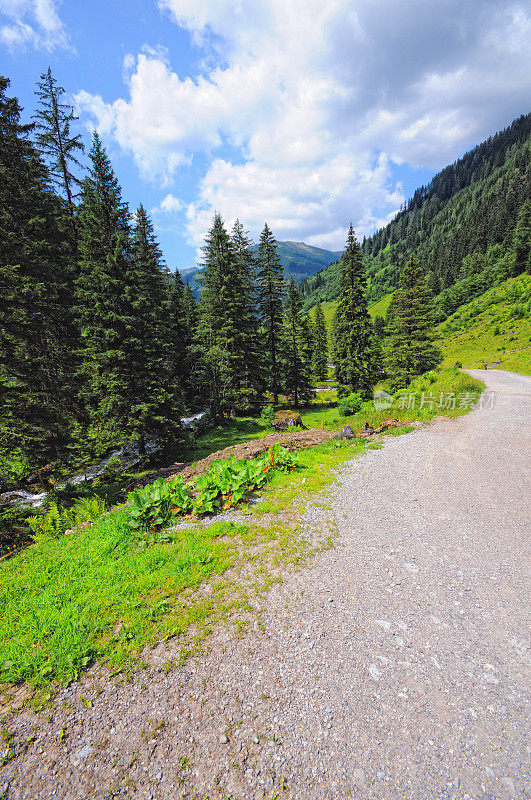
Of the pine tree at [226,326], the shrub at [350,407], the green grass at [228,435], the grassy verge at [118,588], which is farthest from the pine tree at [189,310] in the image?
the grassy verge at [118,588]

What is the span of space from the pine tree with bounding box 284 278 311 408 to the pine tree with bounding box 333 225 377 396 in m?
4.77

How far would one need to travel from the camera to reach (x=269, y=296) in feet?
102

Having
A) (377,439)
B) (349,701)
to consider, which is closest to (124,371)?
(377,439)

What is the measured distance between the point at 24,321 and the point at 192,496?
11.0 m

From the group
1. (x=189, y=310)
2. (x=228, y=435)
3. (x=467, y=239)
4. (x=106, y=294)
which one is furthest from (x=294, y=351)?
(x=467, y=239)

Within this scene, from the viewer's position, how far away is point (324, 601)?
511cm

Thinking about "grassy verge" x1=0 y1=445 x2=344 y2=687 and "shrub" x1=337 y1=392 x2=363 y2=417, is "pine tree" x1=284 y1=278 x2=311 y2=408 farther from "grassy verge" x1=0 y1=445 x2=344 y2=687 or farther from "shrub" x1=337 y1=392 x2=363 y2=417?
"grassy verge" x1=0 y1=445 x2=344 y2=687

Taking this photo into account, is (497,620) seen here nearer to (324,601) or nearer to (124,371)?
(324,601)

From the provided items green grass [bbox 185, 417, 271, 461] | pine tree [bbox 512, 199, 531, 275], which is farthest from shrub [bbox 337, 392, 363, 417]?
pine tree [bbox 512, 199, 531, 275]

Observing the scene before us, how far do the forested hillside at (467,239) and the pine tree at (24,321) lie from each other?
8799 cm

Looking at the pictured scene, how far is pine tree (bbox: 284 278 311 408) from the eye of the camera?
33.4 m

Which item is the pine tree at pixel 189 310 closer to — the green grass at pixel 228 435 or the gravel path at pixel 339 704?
the green grass at pixel 228 435

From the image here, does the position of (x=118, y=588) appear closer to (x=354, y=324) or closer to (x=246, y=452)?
(x=246, y=452)

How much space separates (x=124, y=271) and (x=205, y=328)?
37.0 ft
